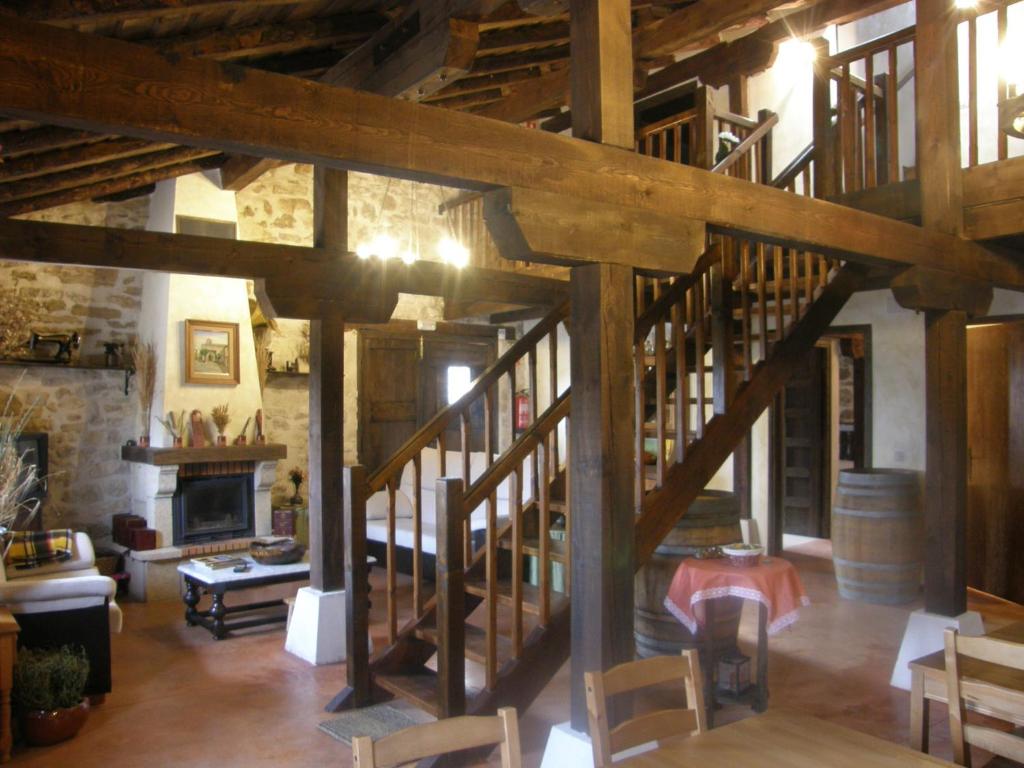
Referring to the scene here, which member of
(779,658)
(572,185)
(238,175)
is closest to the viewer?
(572,185)

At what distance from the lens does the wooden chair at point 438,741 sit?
5.43ft

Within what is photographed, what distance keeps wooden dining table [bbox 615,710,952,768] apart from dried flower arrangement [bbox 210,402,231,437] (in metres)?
6.40

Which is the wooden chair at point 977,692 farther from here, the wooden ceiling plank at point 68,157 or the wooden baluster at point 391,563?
the wooden ceiling plank at point 68,157

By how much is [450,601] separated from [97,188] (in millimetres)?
5182

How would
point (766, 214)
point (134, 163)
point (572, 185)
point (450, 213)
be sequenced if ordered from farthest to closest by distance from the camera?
point (450, 213)
point (134, 163)
point (766, 214)
point (572, 185)

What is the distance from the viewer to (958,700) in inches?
91.7

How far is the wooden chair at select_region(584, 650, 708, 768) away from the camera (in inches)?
82.7

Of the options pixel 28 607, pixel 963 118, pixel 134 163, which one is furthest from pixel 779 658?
pixel 134 163

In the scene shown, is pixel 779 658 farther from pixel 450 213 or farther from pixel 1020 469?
pixel 450 213

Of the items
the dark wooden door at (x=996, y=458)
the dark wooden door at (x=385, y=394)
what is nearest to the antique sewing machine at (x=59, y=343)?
the dark wooden door at (x=385, y=394)

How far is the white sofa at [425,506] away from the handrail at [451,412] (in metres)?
2.29

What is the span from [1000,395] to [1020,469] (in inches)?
22.7

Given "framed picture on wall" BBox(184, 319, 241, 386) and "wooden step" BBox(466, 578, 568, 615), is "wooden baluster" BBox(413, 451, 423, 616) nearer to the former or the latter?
"wooden step" BBox(466, 578, 568, 615)

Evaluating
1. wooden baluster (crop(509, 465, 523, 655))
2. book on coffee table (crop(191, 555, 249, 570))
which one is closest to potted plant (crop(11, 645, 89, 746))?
book on coffee table (crop(191, 555, 249, 570))
